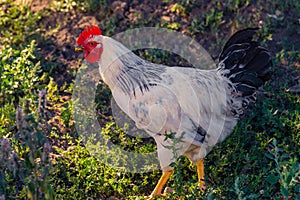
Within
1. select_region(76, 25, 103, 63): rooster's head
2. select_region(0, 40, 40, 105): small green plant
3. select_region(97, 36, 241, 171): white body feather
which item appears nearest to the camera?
select_region(97, 36, 241, 171): white body feather

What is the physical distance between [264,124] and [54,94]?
247cm

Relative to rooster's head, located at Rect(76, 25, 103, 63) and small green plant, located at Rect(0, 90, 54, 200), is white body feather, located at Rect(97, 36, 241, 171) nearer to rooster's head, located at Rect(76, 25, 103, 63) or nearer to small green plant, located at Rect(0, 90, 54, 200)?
rooster's head, located at Rect(76, 25, 103, 63)

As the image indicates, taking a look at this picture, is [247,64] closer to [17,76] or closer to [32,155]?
[32,155]

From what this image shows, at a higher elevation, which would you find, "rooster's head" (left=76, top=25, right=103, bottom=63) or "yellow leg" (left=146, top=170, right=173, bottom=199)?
"rooster's head" (left=76, top=25, right=103, bottom=63)

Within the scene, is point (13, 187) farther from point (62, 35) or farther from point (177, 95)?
point (62, 35)

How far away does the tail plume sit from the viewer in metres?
4.87

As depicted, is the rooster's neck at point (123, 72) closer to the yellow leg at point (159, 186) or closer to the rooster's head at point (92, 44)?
the rooster's head at point (92, 44)

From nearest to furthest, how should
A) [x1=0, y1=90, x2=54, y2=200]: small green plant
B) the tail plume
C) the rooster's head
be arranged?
[x1=0, y1=90, x2=54, y2=200]: small green plant, the rooster's head, the tail plume

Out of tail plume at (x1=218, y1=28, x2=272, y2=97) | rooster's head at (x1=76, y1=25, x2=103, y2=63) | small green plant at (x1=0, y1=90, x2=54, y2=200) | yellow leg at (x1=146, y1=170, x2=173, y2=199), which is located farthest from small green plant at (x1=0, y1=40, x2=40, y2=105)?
small green plant at (x1=0, y1=90, x2=54, y2=200)

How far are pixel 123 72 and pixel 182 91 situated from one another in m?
0.56

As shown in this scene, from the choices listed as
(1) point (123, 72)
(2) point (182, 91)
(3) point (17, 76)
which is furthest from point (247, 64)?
(3) point (17, 76)

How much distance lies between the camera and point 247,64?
16.1ft

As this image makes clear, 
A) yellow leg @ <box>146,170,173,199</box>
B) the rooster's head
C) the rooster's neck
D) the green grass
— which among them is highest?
the rooster's head

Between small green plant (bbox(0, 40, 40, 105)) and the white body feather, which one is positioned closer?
the white body feather
